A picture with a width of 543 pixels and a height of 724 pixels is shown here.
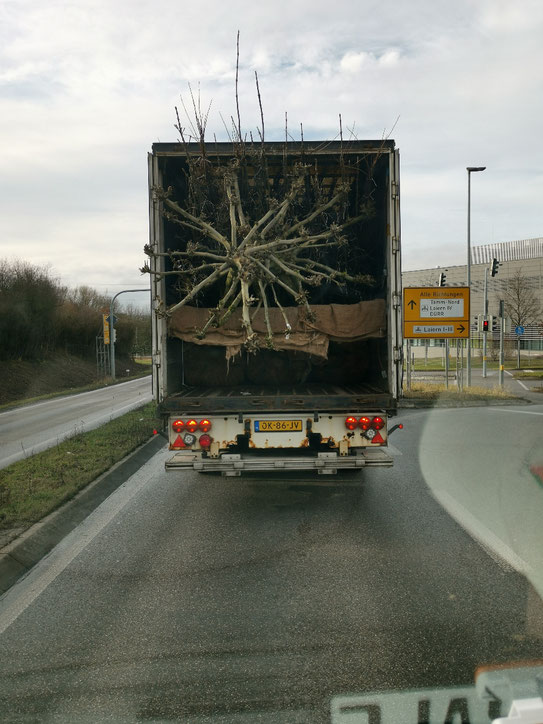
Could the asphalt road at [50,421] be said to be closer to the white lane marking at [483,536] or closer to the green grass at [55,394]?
the green grass at [55,394]

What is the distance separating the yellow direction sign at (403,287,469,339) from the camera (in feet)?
63.6

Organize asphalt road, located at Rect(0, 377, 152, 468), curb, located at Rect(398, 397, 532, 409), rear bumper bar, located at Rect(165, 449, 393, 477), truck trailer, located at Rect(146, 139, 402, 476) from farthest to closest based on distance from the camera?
curb, located at Rect(398, 397, 532, 409) < asphalt road, located at Rect(0, 377, 152, 468) < truck trailer, located at Rect(146, 139, 402, 476) < rear bumper bar, located at Rect(165, 449, 393, 477)

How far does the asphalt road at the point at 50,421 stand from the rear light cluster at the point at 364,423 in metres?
5.67

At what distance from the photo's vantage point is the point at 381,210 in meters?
8.13

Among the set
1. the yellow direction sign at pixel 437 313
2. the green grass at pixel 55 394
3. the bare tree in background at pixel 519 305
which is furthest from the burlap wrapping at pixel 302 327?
the bare tree in background at pixel 519 305

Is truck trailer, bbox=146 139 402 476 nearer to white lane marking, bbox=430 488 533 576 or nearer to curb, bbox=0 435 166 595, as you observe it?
white lane marking, bbox=430 488 533 576

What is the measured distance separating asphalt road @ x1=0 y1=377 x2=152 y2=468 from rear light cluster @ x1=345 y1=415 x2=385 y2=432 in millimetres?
5670

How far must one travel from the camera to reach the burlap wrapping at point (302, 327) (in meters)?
7.84

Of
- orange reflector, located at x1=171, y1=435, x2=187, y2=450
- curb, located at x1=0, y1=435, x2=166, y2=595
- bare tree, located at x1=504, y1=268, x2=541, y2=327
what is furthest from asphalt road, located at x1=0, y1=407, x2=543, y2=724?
bare tree, located at x1=504, y1=268, x2=541, y2=327

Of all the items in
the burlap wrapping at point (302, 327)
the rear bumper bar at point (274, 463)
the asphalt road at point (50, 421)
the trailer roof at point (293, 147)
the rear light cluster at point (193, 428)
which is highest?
the trailer roof at point (293, 147)

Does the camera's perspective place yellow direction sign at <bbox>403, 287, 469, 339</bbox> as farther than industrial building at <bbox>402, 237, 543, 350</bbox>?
No

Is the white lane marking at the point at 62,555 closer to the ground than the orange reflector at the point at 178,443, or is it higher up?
closer to the ground

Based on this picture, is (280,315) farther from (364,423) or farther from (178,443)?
(178,443)

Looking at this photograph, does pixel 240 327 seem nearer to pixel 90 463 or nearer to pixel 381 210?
pixel 381 210
